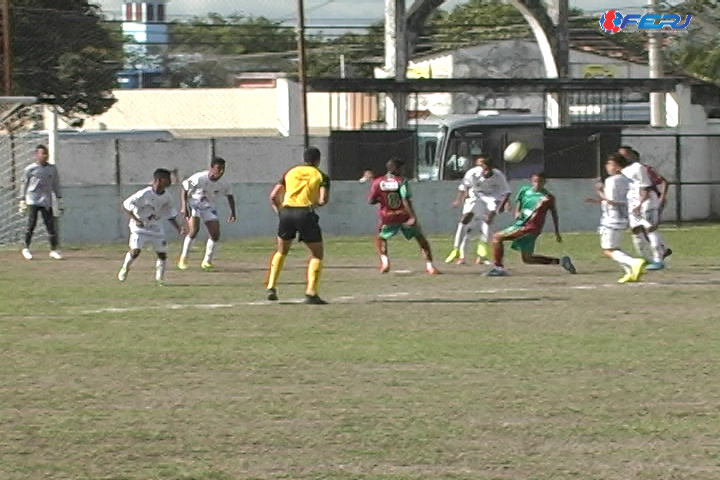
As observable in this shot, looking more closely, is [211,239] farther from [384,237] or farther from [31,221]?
[31,221]

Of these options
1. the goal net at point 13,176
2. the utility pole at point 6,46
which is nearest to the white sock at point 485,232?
the goal net at point 13,176

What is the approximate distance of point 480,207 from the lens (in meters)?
25.0

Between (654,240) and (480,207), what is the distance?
3.29 metres

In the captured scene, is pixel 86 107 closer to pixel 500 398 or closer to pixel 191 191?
pixel 191 191

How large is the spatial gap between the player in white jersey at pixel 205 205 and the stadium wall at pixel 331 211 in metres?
7.15

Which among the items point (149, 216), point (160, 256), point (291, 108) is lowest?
point (160, 256)

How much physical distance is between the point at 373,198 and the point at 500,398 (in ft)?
40.3

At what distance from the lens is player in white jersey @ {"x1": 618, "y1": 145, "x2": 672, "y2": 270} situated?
2183 centimetres

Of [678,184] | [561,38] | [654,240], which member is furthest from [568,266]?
[561,38]

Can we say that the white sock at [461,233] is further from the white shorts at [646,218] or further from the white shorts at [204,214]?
the white shorts at [204,214]

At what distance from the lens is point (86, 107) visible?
159 ft

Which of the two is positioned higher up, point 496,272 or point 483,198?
point 483,198

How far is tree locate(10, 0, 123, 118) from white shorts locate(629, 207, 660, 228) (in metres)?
20.2

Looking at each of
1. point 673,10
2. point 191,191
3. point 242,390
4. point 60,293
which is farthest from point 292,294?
point 673,10
